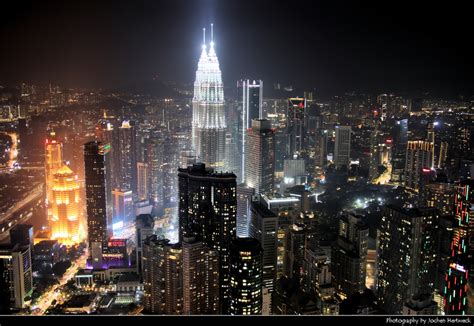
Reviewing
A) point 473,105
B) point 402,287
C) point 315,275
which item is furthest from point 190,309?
point 473,105

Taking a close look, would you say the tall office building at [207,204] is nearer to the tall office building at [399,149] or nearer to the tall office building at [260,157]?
the tall office building at [260,157]

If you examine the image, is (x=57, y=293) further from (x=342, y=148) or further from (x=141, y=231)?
(x=342, y=148)

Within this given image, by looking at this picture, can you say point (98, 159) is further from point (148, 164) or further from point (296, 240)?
point (296, 240)

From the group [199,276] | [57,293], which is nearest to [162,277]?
[199,276]

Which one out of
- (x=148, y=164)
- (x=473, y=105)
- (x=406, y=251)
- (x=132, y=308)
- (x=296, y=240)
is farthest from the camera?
(x=148, y=164)

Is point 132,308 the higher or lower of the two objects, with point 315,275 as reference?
higher

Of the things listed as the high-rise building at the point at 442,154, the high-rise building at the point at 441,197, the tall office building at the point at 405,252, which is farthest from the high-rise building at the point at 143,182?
the high-rise building at the point at 442,154

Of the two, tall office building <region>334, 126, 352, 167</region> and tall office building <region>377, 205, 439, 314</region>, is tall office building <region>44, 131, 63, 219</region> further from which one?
tall office building <region>334, 126, 352, 167</region>
